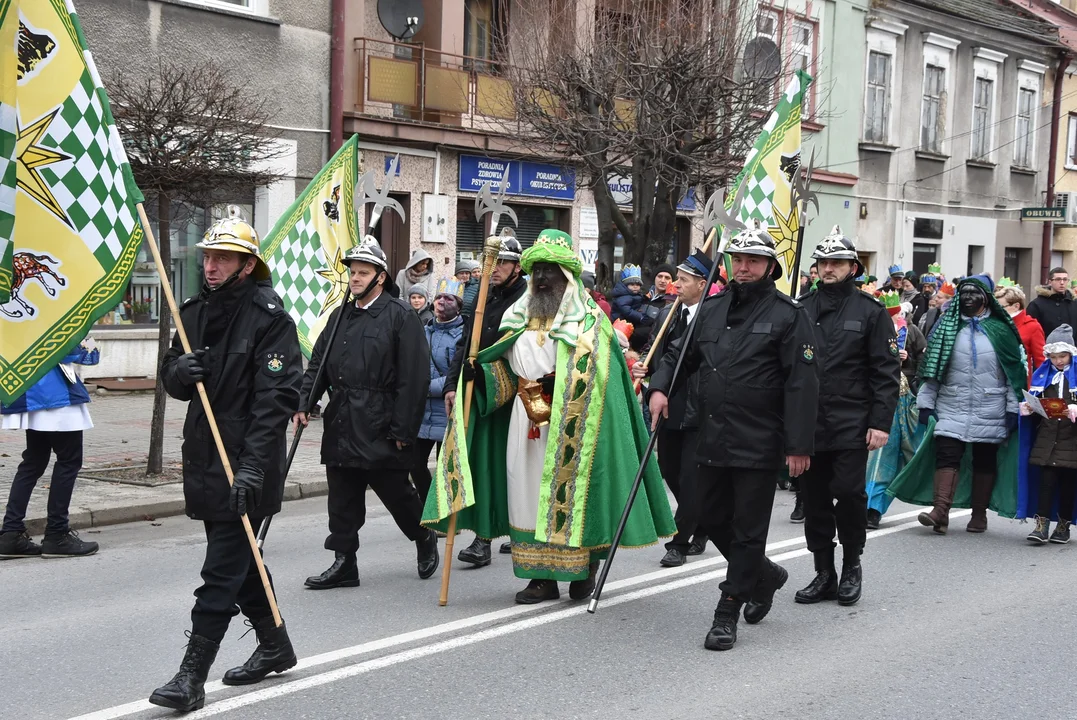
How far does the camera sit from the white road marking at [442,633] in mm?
5117

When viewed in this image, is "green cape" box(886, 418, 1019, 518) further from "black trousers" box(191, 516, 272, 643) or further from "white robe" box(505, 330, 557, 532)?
"black trousers" box(191, 516, 272, 643)

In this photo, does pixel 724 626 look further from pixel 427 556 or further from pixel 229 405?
pixel 229 405

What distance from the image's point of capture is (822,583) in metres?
7.20

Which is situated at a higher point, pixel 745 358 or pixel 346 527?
pixel 745 358

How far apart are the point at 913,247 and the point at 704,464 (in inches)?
951

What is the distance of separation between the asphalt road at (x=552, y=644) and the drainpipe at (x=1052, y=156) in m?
27.0

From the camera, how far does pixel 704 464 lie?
6312 mm

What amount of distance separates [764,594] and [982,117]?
27.3 meters

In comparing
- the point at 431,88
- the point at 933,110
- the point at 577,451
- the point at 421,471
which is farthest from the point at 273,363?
the point at 933,110

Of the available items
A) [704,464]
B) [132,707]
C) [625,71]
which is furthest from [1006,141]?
[132,707]

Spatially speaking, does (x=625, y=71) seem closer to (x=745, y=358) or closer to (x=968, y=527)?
(x=968, y=527)

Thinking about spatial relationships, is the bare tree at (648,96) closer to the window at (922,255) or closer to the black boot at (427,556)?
the black boot at (427,556)

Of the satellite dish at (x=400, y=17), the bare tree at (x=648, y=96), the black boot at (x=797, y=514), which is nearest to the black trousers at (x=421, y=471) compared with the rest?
the black boot at (x=797, y=514)

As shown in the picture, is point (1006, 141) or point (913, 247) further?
point (1006, 141)
